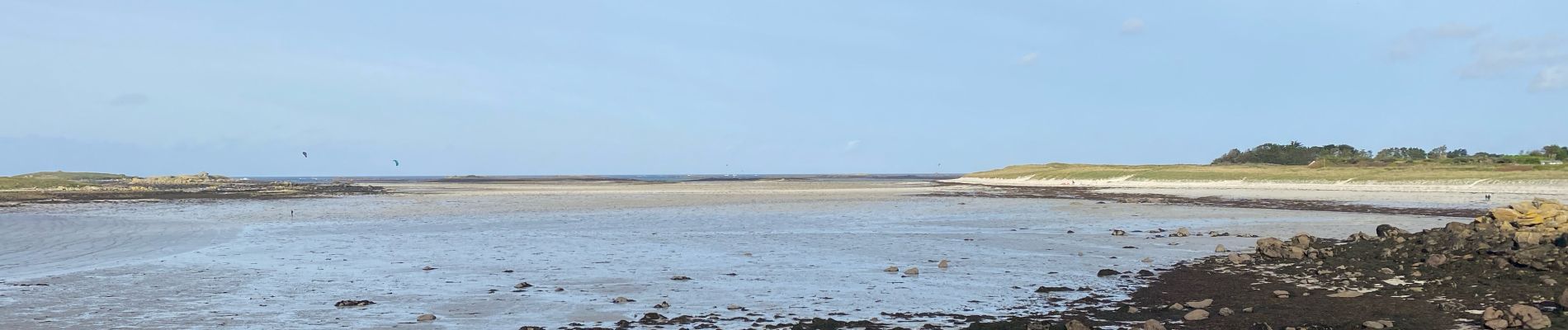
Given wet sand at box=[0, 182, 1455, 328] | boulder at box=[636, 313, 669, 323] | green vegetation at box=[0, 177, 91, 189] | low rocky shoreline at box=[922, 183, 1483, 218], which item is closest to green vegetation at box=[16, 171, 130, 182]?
green vegetation at box=[0, 177, 91, 189]

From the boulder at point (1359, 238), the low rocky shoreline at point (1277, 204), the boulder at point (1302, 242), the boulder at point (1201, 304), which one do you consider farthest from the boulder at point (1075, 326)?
the low rocky shoreline at point (1277, 204)

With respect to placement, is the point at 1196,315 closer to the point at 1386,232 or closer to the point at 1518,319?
the point at 1518,319

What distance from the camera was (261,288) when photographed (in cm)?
1619

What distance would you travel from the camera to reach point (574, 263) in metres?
20.3

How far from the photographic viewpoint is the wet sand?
13.6 m

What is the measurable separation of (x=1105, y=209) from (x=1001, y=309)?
103ft

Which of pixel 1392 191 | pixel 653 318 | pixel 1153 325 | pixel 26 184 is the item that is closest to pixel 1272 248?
pixel 1153 325

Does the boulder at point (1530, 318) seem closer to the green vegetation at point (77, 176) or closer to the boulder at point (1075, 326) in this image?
the boulder at point (1075, 326)

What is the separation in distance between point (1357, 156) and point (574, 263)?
9940 cm

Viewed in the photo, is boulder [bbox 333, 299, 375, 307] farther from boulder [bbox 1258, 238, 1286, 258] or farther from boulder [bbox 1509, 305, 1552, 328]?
boulder [bbox 1258, 238, 1286, 258]

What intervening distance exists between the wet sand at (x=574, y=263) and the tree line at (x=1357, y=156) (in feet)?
167

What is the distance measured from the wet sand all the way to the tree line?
50.9 metres

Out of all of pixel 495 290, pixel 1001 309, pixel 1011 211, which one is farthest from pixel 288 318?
pixel 1011 211

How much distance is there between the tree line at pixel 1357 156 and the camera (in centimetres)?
7681
